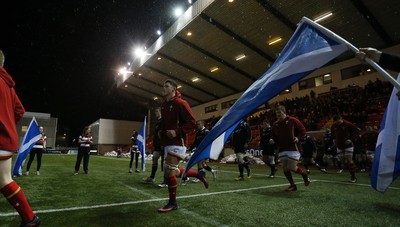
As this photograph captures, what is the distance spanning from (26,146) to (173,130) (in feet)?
20.0

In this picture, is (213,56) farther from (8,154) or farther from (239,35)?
(8,154)

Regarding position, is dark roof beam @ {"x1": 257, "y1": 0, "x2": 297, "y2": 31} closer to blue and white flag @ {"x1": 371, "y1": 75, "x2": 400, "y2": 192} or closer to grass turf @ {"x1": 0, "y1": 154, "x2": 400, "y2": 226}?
grass turf @ {"x1": 0, "y1": 154, "x2": 400, "y2": 226}

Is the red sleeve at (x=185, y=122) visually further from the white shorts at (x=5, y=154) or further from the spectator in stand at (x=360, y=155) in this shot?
the spectator in stand at (x=360, y=155)

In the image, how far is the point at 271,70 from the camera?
9.27 ft

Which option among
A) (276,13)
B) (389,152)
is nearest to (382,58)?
(389,152)

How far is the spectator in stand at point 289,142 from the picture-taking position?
6.23 m

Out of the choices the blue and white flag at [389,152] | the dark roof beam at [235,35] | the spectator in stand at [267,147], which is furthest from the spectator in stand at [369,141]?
the dark roof beam at [235,35]

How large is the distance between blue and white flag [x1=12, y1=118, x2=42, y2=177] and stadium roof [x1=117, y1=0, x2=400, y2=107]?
46.8 feet

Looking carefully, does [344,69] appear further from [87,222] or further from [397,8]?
[87,222]

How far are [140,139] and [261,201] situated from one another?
639 centimetres

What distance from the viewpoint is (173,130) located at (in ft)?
14.1

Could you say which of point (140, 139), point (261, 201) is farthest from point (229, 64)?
point (261, 201)

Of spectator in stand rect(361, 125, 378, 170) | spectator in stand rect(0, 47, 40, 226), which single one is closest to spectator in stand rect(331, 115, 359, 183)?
spectator in stand rect(361, 125, 378, 170)

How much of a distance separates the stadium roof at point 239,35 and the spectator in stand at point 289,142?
13.2 meters
